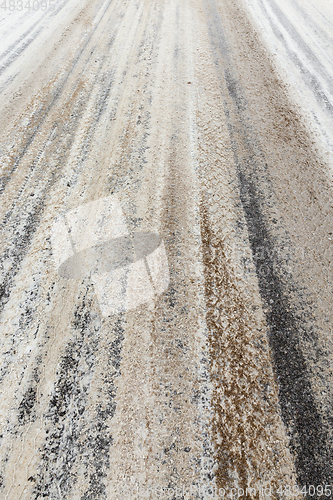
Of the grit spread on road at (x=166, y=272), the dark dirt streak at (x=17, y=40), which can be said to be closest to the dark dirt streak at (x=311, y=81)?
the grit spread on road at (x=166, y=272)

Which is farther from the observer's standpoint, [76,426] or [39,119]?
[39,119]

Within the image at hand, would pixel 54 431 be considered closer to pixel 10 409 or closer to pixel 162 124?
pixel 10 409

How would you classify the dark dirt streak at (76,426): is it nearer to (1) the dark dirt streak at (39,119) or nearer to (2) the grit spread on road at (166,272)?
(2) the grit spread on road at (166,272)

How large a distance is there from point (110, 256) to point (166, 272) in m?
0.50

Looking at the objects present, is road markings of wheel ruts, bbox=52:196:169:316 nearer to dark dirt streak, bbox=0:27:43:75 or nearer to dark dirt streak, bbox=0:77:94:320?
dark dirt streak, bbox=0:77:94:320

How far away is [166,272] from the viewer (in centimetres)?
230

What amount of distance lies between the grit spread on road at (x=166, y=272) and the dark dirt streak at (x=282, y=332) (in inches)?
0.4

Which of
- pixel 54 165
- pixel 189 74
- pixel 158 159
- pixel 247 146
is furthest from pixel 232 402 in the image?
pixel 189 74

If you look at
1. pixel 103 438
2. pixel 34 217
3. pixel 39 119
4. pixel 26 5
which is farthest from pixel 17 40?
pixel 103 438

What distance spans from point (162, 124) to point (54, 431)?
3.13m

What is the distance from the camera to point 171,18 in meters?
4.89

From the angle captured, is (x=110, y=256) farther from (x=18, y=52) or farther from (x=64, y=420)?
(x=18, y=52)

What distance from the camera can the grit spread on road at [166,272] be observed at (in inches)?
→ 63.8

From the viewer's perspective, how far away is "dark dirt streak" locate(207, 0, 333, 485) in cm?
162
